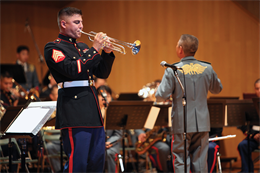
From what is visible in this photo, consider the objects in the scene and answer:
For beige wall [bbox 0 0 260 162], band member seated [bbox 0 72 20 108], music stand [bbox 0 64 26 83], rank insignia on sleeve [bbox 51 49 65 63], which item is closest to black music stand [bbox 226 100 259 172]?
beige wall [bbox 0 0 260 162]

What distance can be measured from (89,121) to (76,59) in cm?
52

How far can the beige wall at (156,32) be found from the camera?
6.98 metres

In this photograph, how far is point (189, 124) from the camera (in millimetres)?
3377

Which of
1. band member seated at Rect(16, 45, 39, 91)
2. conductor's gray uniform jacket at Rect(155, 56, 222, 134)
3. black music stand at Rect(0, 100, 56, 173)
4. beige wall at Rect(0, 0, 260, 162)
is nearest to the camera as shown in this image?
black music stand at Rect(0, 100, 56, 173)

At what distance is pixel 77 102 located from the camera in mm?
2514

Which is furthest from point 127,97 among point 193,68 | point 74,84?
point 74,84

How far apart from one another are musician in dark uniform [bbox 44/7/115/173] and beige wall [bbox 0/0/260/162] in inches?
197

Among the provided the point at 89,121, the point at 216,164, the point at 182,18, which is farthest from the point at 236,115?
the point at 182,18

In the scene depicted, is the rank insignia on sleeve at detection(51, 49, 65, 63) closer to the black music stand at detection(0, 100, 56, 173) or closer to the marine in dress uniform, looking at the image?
the black music stand at detection(0, 100, 56, 173)

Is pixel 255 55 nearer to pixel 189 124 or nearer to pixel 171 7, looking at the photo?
pixel 171 7

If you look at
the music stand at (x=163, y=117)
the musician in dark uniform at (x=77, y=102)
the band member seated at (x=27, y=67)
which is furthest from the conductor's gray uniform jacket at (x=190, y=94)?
the band member seated at (x=27, y=67)

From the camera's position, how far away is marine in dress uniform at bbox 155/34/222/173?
3.39m

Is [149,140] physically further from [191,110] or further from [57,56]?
[57,56]

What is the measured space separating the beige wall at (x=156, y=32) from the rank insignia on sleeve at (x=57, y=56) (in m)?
5.21
